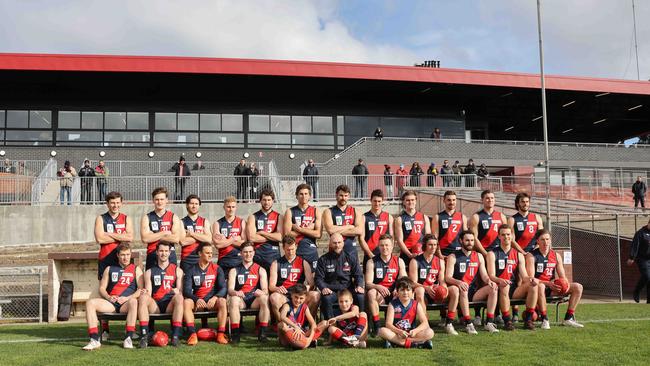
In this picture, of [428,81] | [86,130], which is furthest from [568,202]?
[86,130]

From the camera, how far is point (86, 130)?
2603 centimetres

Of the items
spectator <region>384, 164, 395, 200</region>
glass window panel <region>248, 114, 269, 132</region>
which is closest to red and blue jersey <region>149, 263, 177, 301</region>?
spectator <region>384, 164, 395, 200</region>

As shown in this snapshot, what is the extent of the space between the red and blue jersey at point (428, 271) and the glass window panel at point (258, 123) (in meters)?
19.8

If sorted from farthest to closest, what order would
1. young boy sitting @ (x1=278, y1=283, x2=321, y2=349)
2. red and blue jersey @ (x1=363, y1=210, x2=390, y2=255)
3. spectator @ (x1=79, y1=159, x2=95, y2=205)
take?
spectator @ (x1=79, y1=159, x2=95, y2=205) → red and blue jersey @ (x1=363, y1=210, x2=390, y2=255) → young boy sitting @ (x1=278, y1=283, x2=321, y2=349)

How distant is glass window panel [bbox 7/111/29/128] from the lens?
1016 inches

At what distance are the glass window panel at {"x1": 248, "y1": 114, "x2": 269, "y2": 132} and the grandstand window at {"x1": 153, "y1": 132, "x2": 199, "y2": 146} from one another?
8.38ft

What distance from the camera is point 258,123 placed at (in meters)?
27.5

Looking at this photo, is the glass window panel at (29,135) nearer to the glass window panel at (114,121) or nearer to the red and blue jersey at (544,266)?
the glass window panel at (114,121)

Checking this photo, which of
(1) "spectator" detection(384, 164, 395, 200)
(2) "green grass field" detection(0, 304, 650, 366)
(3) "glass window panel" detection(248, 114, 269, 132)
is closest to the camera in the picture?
(2) "green grass field" detection(0, 304, 650, 366)

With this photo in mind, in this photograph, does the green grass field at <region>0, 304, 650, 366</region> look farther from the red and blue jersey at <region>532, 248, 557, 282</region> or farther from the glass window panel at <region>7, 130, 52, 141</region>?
the glass window panel at <region>7, 130, 52, 141</region>

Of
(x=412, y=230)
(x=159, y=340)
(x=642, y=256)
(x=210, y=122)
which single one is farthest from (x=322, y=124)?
(x=159, y=340)

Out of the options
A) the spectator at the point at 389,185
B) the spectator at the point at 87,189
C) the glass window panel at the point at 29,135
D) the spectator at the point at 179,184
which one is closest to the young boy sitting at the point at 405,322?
the spectator at the point at 179,184

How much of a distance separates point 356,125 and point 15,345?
874 inches

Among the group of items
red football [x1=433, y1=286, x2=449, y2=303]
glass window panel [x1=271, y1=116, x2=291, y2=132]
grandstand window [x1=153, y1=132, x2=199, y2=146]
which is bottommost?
red football [x1=433, y1=286, x2=449, y2=303]
